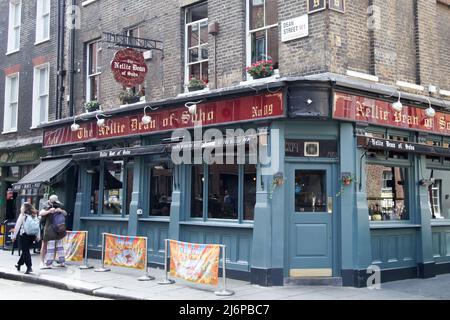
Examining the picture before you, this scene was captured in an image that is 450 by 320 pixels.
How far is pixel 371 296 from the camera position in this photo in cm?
947

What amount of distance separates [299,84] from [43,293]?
646 centimetres

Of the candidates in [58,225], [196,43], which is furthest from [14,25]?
[58,225]

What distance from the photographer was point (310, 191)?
10.8 metres

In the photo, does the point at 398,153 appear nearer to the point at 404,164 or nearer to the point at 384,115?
the point at 404,164

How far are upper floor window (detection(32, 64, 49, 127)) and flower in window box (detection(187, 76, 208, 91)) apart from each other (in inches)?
302

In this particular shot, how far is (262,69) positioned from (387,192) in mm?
3871

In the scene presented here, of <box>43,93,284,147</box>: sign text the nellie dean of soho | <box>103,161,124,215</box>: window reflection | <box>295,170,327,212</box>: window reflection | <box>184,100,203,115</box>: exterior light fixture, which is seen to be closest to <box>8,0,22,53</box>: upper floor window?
<box>43,93,284,147</box>: sign text the nellie dean of soho

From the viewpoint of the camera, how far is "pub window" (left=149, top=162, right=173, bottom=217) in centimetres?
1320

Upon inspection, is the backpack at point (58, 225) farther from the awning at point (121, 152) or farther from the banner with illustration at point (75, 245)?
the awning at point (121, 152)

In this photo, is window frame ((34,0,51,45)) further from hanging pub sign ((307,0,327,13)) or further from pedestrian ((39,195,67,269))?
hanging pub sign ((307,0,327,13))

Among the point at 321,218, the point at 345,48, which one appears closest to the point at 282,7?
the point at 345,48

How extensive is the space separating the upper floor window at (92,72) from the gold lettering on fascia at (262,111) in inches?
270

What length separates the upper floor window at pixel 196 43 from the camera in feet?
42.7
